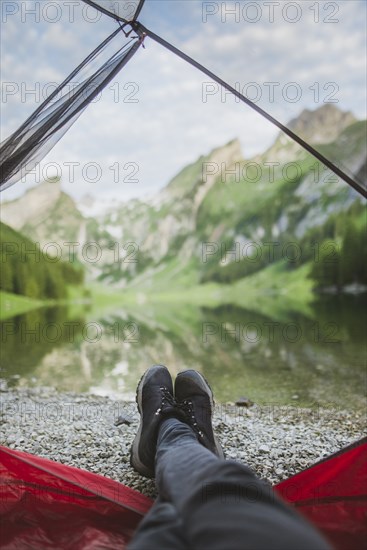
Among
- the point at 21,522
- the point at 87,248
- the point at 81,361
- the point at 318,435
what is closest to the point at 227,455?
the point at 318,435

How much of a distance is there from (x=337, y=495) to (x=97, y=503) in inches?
49.3

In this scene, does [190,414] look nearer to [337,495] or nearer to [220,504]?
[337,495]

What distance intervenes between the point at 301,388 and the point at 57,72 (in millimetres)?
8416

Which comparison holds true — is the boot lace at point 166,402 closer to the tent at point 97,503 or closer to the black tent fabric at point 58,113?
the tent at point 97,503

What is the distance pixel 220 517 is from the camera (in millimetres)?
1476

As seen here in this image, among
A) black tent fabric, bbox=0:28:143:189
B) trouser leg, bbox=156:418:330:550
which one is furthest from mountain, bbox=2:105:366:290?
trouser leg, bbox=156:418:330:550

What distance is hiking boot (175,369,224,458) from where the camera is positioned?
3037 millimetres

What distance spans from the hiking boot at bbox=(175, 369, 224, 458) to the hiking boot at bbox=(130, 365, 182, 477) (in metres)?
0.09

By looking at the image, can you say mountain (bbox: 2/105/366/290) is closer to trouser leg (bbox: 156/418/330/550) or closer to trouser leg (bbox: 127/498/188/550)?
trouser leg (bbox: 156/418/330/550)

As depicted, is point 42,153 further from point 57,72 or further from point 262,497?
point 262,497

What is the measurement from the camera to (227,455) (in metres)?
4.11

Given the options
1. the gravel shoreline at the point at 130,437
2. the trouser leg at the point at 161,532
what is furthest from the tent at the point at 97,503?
the gravel shoreline at the point at 130,437

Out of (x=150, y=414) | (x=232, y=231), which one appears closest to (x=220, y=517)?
(x=150, y=414)

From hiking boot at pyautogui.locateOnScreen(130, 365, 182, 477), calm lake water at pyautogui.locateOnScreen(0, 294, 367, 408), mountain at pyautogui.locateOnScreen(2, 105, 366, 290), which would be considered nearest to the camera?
hiking boot at pyautogui.locateOnScreen(130, 365, 182, 477)
